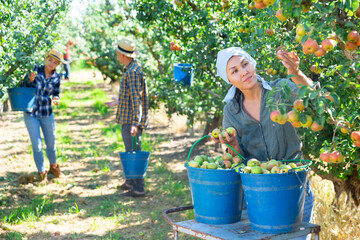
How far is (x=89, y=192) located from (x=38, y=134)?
962 mm

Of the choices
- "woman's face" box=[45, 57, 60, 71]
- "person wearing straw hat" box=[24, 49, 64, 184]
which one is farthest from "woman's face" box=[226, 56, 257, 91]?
"woman's face" box=[45, 57, 60, 71]

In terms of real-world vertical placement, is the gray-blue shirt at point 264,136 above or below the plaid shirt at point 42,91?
below

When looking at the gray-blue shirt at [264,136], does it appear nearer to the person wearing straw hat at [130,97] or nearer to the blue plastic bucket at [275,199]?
the blue plastic bucket at [275,199]

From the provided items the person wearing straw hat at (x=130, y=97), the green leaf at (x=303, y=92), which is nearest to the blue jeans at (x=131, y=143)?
the person wearing straw hat at (x=130, y=97)

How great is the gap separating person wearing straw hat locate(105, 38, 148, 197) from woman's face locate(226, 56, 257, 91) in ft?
8.54

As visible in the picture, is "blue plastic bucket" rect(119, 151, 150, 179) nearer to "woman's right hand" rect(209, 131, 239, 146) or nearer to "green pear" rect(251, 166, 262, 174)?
"woman's right hand" rect(209, 131, 239, 146)

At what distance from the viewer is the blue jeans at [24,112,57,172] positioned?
511cm

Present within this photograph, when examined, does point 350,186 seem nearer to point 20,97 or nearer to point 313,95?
point 313,95

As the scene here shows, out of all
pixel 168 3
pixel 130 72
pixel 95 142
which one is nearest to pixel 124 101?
pixel 130 72

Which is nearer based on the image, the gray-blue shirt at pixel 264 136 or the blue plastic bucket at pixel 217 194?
the blue plastic bucket at pixel 217 194

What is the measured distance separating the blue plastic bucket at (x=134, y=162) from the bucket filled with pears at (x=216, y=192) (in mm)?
2851

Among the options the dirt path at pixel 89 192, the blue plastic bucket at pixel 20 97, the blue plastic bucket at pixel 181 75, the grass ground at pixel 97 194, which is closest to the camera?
the grass ground at pixel 97 194

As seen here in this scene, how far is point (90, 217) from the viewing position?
14.8 ft

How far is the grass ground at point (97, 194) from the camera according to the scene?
400 centimetres
